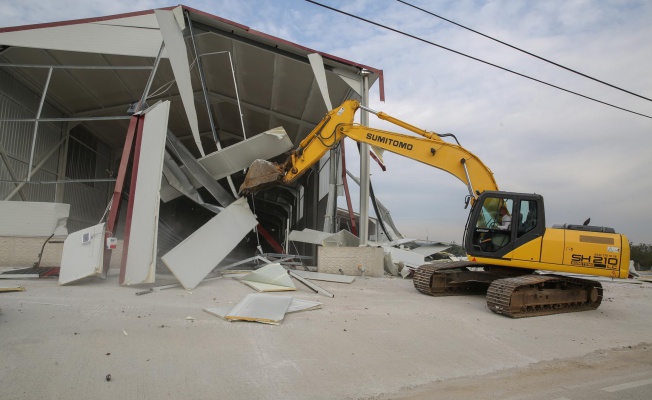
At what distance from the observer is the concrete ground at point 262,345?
3.84 meters

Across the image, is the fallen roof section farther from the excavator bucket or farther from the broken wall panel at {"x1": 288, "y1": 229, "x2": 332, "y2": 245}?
the broken wall panel at {"x1": 288, "y1": 229, "x2": 332, "y2": 245}

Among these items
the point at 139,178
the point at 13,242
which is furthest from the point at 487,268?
the point at 13,242

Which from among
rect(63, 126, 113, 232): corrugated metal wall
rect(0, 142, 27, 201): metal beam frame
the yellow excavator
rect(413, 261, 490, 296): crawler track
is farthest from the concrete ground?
rect(63, 126, 113, 232): corrugated metal wall

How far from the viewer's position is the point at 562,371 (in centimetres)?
489

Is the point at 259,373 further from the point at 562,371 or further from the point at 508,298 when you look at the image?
the point at 508,298

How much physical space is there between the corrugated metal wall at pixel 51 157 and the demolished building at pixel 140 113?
0.17 feet

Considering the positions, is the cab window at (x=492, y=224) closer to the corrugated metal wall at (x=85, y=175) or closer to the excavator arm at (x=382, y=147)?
the excavator arm at (x=382, y=147)

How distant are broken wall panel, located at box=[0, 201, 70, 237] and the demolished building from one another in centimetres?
3

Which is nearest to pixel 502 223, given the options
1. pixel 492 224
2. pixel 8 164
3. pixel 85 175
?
pixel 492 224

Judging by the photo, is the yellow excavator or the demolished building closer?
the yellow excavator

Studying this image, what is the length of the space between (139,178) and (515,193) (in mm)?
7462

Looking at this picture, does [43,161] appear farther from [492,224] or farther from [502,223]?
[502,223]

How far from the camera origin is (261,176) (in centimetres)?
1166

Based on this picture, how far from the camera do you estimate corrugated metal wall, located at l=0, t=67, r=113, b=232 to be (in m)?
13.8
